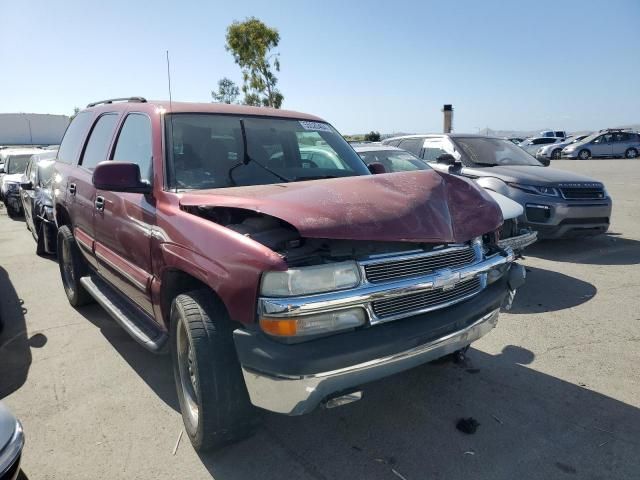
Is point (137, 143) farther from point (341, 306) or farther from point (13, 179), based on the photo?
point (13, 179)

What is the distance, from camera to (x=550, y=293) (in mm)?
5309

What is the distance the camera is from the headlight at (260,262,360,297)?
7.13 ft

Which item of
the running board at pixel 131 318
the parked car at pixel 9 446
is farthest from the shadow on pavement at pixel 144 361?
the parked car at pixel 9 446

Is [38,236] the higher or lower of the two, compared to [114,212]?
lower

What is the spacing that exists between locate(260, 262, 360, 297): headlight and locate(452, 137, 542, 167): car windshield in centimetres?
639

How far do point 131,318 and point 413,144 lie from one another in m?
7.15

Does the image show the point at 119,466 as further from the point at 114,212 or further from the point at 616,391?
the point at 616,391

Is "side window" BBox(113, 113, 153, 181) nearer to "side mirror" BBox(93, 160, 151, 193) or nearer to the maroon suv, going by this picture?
the maroon suv

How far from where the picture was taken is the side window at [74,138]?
5.00 m

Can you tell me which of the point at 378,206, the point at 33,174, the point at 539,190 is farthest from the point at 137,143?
the point at 33,174

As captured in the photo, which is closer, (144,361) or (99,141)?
(144,361)

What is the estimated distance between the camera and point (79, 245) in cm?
473

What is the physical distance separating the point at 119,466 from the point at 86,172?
115 inches

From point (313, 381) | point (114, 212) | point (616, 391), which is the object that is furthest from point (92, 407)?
point (616, 391)
